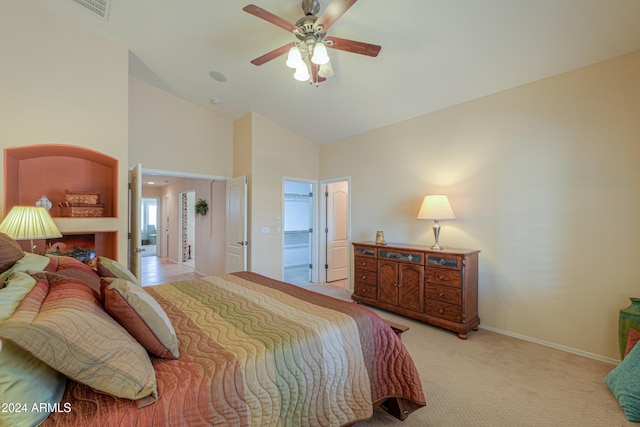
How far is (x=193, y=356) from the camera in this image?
4.09 ft

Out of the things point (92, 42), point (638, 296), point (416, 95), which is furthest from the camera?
point (416, 95)

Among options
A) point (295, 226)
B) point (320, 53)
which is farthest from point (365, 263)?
point (295, 226)

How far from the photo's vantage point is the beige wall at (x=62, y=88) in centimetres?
270

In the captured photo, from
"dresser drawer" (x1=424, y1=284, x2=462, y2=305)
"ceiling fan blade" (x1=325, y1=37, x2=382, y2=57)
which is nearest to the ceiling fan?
"ceiling fan blade" (x1=325, y1=37, x2=382, y2=57)

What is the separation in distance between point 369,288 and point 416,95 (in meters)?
2.60

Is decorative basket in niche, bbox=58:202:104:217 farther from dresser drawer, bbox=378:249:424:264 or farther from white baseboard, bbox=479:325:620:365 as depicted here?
white baseboard, bbox=479:325:620:365

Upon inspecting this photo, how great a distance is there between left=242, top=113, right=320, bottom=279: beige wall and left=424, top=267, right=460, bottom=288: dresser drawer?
253cm

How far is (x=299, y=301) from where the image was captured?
1981 mm

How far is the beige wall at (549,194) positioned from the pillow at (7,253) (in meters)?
3.85

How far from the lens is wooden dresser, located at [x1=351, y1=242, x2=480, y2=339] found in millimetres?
3043

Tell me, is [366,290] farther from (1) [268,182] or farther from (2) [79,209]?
(2) [79,209]

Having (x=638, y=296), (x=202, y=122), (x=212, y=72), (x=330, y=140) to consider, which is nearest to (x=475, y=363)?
(x=638, y=296)

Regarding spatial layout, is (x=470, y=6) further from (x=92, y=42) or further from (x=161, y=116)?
(x=161, y=116)

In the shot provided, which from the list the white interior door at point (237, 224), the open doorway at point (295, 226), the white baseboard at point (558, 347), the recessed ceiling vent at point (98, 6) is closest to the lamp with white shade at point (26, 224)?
the recessed ceiling vent at point (98, 6)
